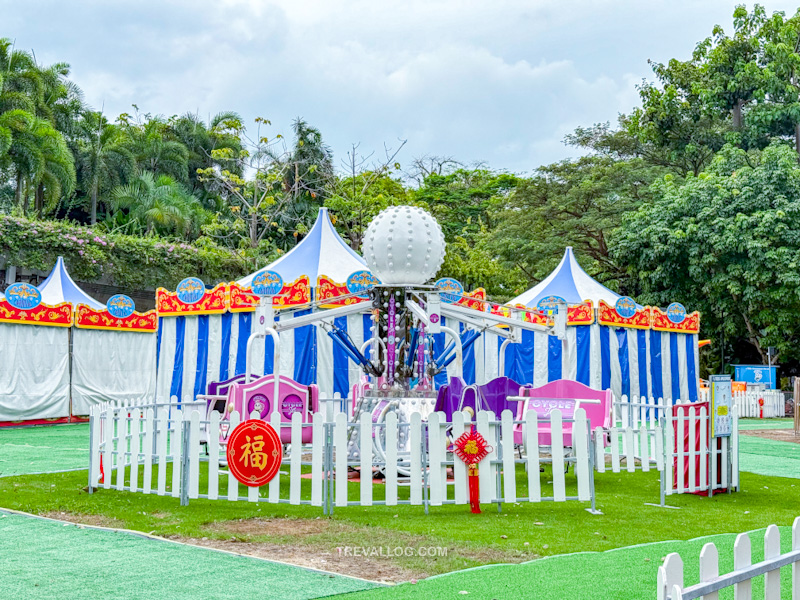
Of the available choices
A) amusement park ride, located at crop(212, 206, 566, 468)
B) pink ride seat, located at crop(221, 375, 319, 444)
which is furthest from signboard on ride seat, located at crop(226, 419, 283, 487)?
pink ride seat, located at crop(221, 375, 319, 444)

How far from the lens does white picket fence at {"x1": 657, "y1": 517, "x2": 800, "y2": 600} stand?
2.56 meters

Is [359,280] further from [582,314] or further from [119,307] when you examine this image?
[119,307]

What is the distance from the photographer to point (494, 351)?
17344mm

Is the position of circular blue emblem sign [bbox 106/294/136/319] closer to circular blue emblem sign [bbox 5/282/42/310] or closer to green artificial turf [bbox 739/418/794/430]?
circular blue emblem sign [bbox 5/282/42/310]

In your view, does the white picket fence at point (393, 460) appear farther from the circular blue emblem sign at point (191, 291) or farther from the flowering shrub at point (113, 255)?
the flowering shrub at point (113, 255)

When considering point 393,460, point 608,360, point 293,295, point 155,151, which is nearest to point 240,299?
point 293,295

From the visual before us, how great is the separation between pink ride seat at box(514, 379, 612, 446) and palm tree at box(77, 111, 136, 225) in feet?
92.4

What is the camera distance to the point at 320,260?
15.2 metres

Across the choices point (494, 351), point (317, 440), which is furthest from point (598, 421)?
point (494, 351)

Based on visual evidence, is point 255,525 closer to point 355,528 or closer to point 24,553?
point 355,528

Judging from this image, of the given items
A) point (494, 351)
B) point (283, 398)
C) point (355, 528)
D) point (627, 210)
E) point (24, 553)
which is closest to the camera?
point (24, 553)

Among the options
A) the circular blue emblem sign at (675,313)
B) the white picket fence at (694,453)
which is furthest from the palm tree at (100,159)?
the white picket fence at (694,453)

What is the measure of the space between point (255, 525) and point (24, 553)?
5.16 ft

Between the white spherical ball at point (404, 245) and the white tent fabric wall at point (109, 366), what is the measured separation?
10056 mm
